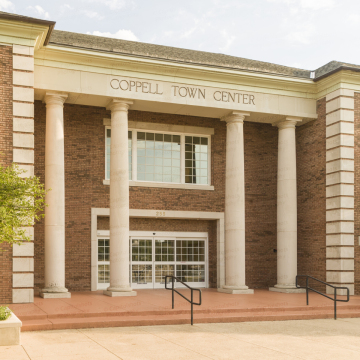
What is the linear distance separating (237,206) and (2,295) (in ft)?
28.5

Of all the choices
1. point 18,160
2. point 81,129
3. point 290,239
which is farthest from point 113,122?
point 290,239

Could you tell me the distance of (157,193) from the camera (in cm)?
2056

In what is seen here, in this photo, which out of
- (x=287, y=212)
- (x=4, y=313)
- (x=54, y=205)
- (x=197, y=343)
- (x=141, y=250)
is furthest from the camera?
(x=141, y=250)

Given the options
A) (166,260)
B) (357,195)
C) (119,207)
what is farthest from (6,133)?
(357,195)

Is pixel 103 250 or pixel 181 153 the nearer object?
pixel 103 250

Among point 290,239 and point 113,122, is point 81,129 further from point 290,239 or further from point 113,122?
point 290,239

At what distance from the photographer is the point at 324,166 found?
19922 millimetres

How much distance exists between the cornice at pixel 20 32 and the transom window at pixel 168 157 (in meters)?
5.19

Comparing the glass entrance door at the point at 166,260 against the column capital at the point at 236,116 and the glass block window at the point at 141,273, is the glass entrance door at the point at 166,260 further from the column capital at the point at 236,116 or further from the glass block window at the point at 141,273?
the column capital at the point at 236,116

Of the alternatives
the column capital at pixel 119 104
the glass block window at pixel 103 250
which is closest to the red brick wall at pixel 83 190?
the glass block window at pixel 103 250

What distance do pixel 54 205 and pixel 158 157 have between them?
17.8ft

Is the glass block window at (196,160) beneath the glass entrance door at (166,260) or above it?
above

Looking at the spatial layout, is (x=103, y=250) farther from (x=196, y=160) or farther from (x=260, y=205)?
(x=260, y=205)

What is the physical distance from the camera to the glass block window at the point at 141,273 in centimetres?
2041
